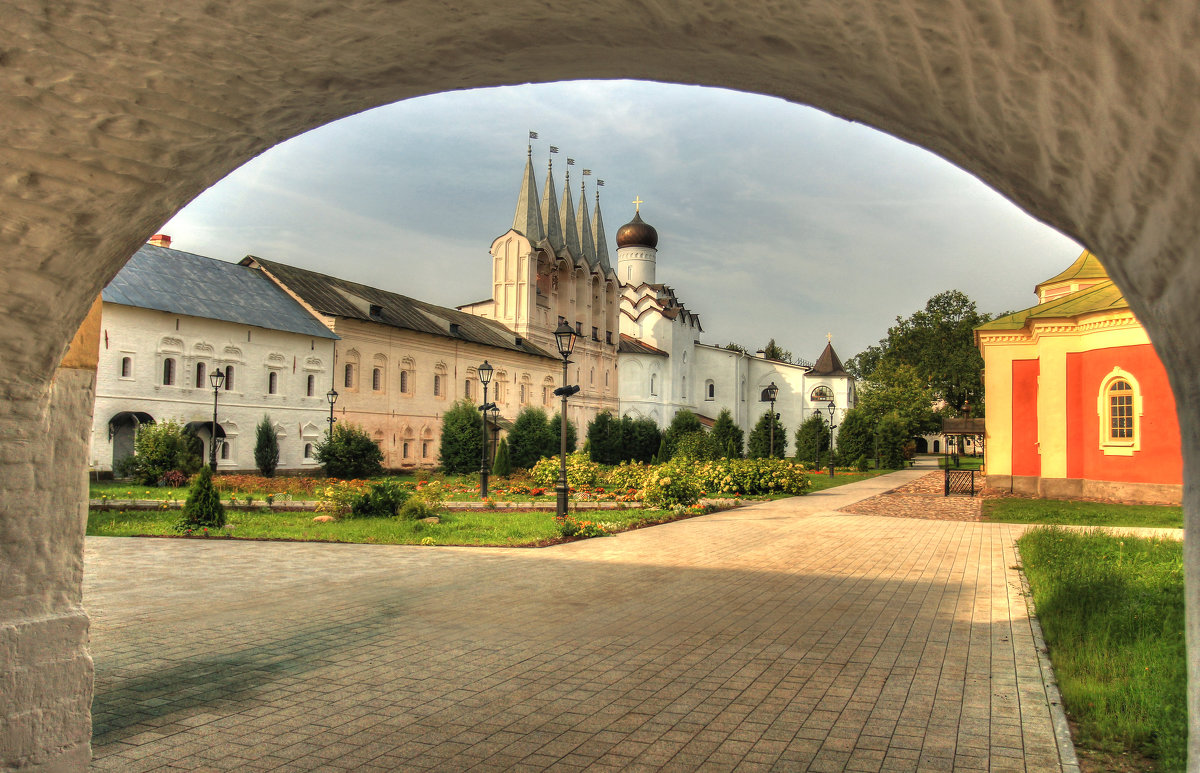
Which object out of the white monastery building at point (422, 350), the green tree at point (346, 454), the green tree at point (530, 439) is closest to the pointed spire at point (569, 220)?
the white monastery building at point (422, 350)

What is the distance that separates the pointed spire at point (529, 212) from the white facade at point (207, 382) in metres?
21.3

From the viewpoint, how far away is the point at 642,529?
15.0 metres

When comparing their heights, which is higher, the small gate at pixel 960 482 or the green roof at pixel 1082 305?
the green roof at pixel 1082 305

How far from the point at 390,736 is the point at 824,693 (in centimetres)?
269

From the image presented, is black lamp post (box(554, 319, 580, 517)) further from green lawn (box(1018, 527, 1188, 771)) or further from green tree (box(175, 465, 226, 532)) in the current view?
green lawn (box(1018, 527, 1188, 771))

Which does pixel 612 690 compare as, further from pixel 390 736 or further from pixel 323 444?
pixel 323 444

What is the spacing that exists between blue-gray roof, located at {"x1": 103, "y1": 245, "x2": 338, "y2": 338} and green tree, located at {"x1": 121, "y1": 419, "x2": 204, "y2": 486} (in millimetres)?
4820

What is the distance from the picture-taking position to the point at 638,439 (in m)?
51.0

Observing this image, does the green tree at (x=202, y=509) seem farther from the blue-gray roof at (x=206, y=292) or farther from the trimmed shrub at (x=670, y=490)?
the blue-gray roof at (x=206, y=292)

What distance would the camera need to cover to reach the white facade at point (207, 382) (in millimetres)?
27234

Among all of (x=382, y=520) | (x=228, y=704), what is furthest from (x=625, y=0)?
(x=382, y=520)

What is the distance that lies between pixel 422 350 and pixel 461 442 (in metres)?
5.82

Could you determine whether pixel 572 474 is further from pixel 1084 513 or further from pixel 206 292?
pixel 206 292

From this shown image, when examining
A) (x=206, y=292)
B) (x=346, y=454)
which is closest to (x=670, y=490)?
(x=346, y=454)
